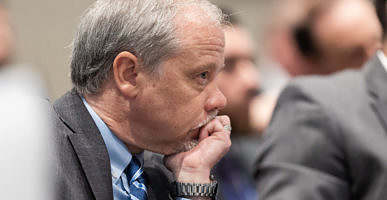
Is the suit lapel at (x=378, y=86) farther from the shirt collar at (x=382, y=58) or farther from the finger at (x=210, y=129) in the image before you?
the finger at (x=210, y=129)

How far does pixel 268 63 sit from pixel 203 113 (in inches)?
184

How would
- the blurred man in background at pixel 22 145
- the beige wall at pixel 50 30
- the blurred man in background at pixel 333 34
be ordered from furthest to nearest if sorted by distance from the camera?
the blurred man in background at pixel 333 34
the beige wall at pixel 50 30
the blurred man in background at pixel 22 145

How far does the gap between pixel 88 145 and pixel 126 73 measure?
0.84 feet

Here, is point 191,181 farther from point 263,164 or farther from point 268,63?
point 268,63

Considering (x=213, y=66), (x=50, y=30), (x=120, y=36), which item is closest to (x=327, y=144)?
(x=213, y=66)

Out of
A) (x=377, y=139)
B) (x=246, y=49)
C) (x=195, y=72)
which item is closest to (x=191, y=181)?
(x=195, y=72)

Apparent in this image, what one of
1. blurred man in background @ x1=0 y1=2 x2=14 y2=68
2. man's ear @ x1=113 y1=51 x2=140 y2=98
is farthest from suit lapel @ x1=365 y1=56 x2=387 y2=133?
blurred man in background @ x1=0 y1=2 x2=14 y2=68

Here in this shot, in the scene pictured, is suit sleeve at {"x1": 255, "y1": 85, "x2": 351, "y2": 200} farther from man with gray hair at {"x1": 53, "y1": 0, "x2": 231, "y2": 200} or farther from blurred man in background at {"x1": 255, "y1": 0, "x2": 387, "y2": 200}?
man with gray hair at {"x1": 53, "y1": 0, "x2": 231, "y2": 200}

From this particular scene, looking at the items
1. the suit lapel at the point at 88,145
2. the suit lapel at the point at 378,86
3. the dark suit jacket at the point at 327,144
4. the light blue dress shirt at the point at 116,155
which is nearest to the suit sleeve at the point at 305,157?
the dark suit jacket at the point at 327,144

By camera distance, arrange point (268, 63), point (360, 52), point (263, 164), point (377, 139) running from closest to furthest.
Answer: 1. point (377, 139)
2. point (263, 164)
3. point (360, 52)
4. point (268, 63)

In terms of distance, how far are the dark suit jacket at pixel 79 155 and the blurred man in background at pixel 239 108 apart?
1.52 meters

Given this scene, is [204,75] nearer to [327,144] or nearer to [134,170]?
[134,170]

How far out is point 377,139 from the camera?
2250mm

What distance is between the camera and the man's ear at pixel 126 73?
1949 mm
